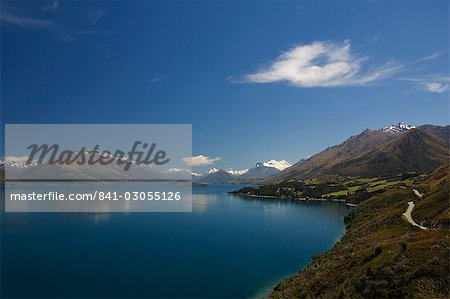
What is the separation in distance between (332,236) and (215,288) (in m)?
56.3

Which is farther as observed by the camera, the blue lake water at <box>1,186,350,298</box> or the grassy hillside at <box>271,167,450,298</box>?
the blue lake water at <box>1,186,350,298</box>

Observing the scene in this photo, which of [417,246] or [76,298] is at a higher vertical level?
[417,246]

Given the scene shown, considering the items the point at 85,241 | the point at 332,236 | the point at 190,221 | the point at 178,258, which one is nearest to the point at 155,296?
the point at 178,258

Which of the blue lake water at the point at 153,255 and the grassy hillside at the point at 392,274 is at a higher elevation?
the grassy hillside at the point at 392,274

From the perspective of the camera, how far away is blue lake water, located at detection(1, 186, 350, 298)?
54812mm

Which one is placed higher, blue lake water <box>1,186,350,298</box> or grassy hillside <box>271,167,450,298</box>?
grassy hillside <box>271,167,450,298</box>

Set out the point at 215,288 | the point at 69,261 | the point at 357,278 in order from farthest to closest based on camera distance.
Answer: the point at 69,261, the point at 215,288, the point at 357,278

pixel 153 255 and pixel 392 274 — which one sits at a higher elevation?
pixel 392 274

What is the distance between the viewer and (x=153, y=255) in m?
77.2

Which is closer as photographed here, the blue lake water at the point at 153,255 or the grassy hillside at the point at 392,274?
the grassy hillside at the point at 392,274

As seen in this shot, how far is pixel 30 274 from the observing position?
62.1m

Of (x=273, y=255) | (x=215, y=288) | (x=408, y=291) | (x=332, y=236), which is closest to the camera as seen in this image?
(x=408, y=291)

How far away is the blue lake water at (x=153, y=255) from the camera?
2158 inches

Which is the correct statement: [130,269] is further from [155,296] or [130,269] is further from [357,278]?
[357,278]
